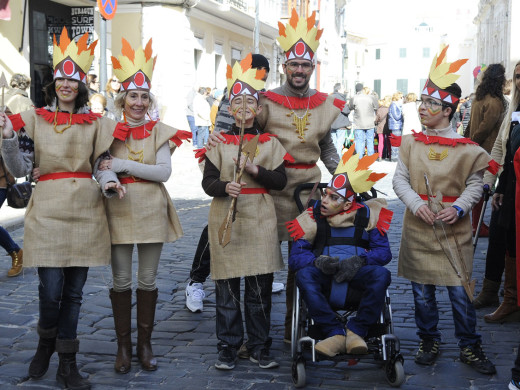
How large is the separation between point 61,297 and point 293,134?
188cm

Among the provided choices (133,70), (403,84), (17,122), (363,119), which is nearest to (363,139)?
(363,119)

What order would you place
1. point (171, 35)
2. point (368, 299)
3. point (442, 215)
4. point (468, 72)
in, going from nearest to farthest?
point (368, 299)
point (442, 215)
point (171, 35)
point (468, 72)

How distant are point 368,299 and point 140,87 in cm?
188

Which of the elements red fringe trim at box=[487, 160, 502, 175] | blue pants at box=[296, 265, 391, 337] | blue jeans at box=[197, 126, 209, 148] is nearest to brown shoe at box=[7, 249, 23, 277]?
blue pants at box=[296, 265, 391, 337]

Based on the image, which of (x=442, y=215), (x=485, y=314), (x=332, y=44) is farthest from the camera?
(x=332, y=44)

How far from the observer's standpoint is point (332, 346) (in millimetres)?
4637

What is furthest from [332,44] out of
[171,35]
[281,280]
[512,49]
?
[281,280]

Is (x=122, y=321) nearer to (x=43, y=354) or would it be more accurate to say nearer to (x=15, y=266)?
(x=43, y=354)

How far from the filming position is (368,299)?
15.6 ft

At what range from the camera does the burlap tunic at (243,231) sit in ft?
16.8

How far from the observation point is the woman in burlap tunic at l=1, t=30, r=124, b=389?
4691mm

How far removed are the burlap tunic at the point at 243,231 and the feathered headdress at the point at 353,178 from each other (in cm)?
49

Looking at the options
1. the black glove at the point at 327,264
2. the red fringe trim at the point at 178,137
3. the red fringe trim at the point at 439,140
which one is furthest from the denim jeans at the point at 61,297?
the red fringe trim at the point at 439,140

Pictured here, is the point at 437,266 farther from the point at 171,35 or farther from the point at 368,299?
the point at 171,35
